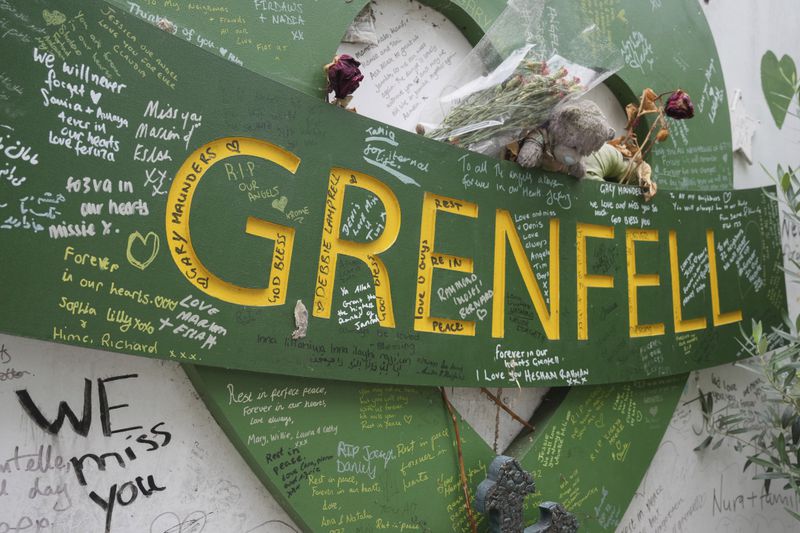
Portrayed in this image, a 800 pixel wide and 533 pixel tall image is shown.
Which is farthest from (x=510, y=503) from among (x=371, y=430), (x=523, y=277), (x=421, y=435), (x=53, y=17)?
(x=53, y=17)

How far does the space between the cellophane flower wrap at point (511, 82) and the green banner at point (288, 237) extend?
0.11m

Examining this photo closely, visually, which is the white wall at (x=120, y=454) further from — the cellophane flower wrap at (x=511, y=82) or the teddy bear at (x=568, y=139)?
the teddy bear at (x=568, y=139)

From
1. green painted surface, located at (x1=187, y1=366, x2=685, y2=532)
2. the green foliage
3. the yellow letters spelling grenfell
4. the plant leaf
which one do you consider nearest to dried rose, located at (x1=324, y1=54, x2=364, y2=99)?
the yellow letters spelling grenfell

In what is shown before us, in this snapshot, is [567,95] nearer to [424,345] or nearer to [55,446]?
[424,345]

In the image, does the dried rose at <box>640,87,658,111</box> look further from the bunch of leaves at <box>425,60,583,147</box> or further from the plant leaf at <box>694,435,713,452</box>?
the plant leaf at <box>694,435,713,452</box>

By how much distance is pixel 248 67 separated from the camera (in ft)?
6.94

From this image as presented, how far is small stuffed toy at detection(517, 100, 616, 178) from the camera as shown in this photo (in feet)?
8.18

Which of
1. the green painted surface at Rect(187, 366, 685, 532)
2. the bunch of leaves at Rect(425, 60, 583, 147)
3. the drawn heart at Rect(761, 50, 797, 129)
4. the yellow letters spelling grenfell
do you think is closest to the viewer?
the yellow letters spelling grenfell

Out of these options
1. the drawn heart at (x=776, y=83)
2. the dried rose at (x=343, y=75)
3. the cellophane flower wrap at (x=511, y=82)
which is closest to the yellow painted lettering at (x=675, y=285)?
the cellophane flower wrap at (x=511, y=82)

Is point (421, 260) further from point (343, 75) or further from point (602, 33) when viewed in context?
point (602, 33)

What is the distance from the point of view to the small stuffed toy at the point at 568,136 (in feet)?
8.18

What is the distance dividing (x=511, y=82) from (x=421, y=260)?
0.65m

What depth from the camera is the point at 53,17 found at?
5.48ft

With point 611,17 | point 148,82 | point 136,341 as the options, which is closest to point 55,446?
point 136,341
